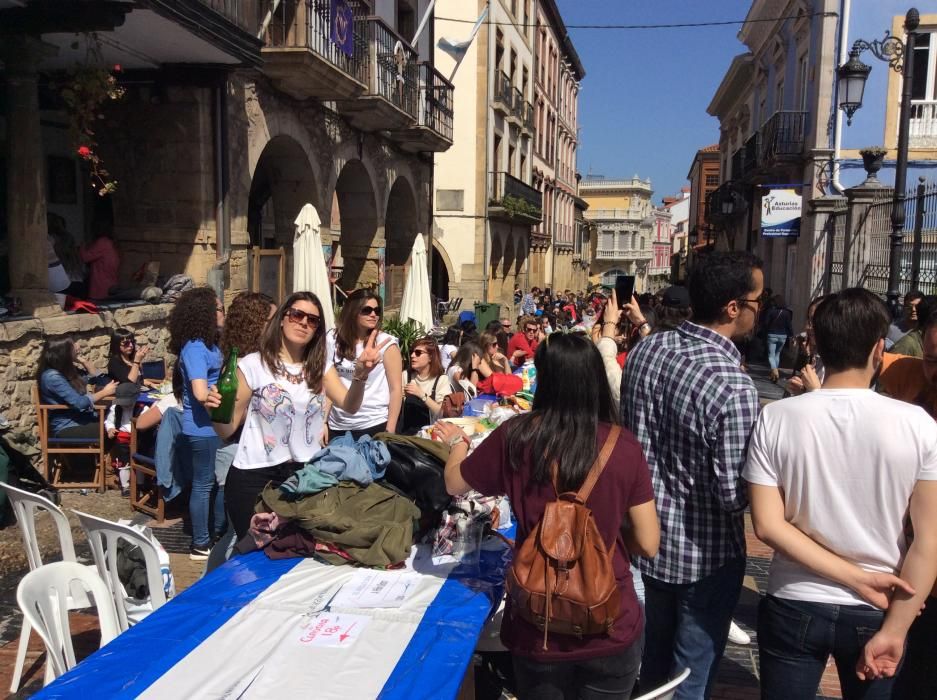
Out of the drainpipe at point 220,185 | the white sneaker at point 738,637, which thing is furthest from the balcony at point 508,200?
the white sneaker at point 738,637

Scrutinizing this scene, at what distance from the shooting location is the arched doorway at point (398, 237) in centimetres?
1750

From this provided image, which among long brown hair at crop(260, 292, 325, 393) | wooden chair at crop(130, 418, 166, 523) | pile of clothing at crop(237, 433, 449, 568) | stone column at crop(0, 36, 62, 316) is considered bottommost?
wooden chair at crop(130, 418, 166, 523)

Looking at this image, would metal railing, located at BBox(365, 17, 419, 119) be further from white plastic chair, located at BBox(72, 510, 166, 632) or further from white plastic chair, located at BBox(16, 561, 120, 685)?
white plastic chair, located at BBox(16, 561, 120, 685)

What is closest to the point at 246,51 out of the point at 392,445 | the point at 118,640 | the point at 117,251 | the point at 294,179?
the point at 117,251

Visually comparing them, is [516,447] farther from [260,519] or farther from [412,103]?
[412,103]

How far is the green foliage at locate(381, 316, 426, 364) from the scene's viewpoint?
10.0 m

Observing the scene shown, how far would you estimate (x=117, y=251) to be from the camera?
8938 mm

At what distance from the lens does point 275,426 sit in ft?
11.6

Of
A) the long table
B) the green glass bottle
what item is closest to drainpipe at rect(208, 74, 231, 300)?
the green glass bottle

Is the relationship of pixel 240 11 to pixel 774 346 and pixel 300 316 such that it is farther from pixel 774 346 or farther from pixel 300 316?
pixel 774 346

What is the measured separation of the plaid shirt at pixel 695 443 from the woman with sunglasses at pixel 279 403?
1663 millimetres

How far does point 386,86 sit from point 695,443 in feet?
38.0

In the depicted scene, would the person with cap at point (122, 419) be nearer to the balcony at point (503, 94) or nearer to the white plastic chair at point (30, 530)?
the white plastic chair at point (30, 530)

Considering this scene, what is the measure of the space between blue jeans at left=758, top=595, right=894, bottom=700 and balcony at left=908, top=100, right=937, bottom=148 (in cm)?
1514
